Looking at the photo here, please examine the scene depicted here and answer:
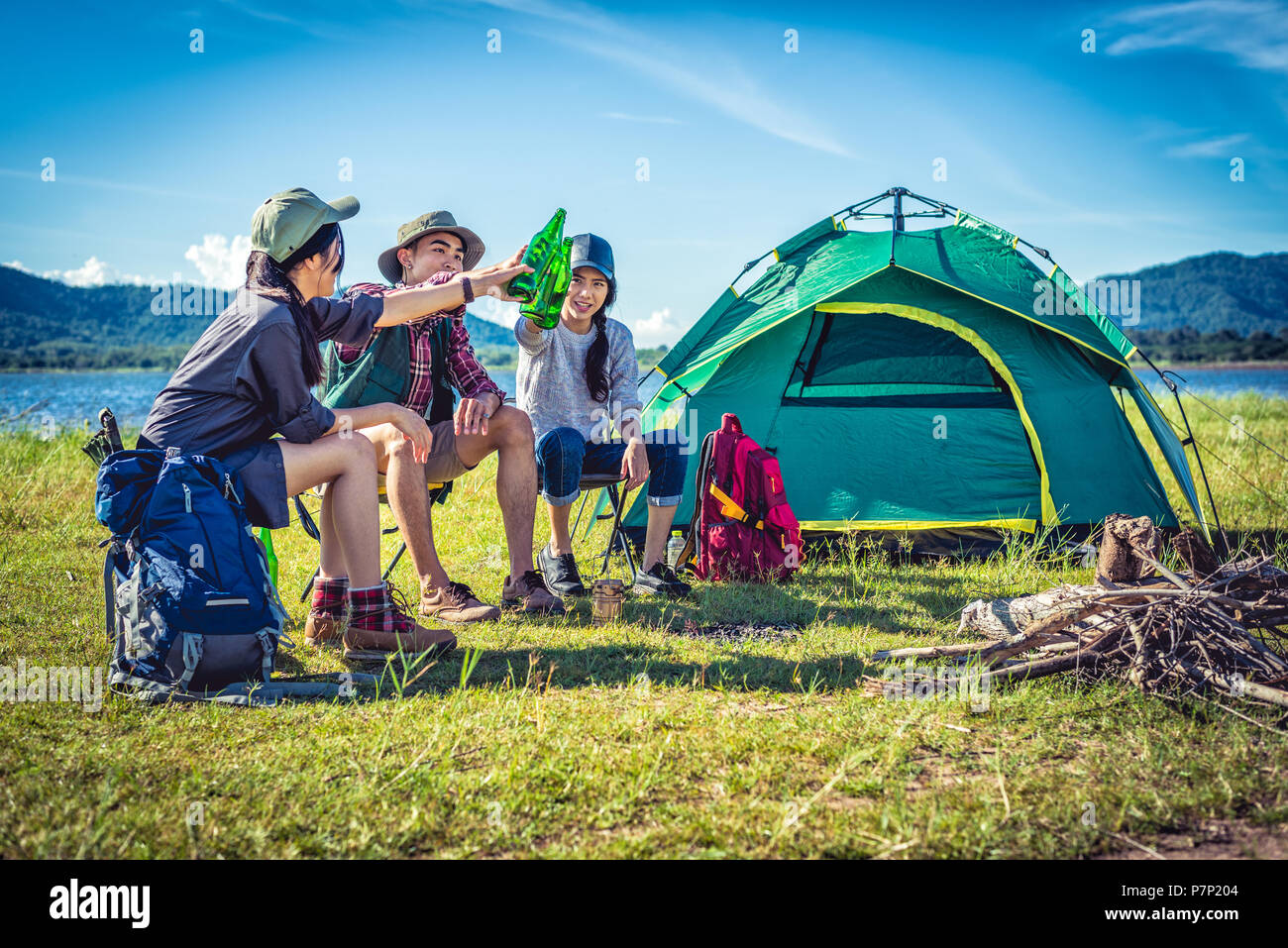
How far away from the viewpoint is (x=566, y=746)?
7.20ft

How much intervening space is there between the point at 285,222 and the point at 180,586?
4.06 feet

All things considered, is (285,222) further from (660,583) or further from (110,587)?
(660,583)

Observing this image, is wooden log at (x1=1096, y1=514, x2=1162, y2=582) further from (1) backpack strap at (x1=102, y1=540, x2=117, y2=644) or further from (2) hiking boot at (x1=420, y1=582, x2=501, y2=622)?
(1) backpack strap at (x1=102, y1=540, x2=117, y2=644)

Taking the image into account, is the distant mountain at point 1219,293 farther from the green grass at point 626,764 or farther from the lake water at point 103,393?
the green grass at point 626,764

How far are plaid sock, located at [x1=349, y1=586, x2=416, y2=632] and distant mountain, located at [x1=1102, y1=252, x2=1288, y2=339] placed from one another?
15453 cm

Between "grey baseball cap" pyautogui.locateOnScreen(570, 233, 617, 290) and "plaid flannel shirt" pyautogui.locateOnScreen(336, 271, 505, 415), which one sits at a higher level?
"grey baseball cap" pyautogui.locateOnScreen(570, 233, 617, 290)

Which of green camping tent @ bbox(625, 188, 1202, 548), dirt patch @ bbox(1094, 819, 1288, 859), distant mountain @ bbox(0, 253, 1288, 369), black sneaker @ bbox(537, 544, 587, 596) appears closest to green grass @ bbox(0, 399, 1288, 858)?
dirt patch @ bbox(1094, 819, 1288, 859)

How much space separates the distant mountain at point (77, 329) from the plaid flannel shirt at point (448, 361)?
7349cm

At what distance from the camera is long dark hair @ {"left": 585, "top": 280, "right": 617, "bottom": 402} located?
4266 mm

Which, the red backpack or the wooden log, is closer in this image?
the wooden log

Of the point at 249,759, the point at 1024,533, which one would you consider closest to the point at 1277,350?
the point at 1024,533

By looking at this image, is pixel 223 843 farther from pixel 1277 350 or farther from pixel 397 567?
pixel 1277 350

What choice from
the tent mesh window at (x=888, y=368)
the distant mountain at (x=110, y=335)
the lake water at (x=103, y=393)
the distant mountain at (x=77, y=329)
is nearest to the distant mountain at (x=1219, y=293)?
the distant mountain at (x=110, y=335)
